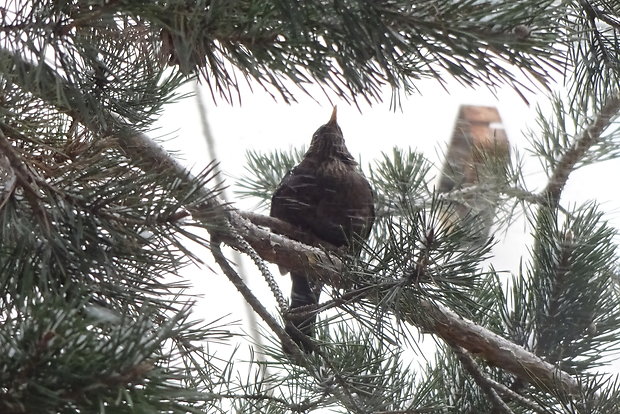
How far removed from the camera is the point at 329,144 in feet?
A: 6.19

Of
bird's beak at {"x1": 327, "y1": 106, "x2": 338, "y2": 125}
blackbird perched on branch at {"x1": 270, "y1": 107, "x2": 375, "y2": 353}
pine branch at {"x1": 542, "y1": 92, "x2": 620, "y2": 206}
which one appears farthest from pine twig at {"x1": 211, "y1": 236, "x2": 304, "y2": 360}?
bird's beak at {"x1": 327, "y1": 106, "x2": 338, "y2": 125}

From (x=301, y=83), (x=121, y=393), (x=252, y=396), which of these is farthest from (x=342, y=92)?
(x=252, y=396)

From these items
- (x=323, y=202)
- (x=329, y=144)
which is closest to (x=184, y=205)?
(x=323, y=202)

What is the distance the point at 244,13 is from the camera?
0.62 m

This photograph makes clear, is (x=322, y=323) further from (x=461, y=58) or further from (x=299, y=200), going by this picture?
(x=299, y=200)

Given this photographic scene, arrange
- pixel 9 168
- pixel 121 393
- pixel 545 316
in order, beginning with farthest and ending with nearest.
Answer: pixel 545 316, pixel 9 168, pixel 121 393

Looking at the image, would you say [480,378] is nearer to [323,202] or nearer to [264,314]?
[264,314]

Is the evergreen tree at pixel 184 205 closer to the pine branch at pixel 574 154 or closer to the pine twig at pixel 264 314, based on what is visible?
the pine twig at pixel 264 314

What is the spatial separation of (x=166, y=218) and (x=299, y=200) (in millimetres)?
1095

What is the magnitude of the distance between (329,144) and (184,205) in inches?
48.2

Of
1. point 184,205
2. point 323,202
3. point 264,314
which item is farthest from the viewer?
point 323,202

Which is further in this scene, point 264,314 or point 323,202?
point 323,202

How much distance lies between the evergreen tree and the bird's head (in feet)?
2.29

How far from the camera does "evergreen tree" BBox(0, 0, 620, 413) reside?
1.69ft
